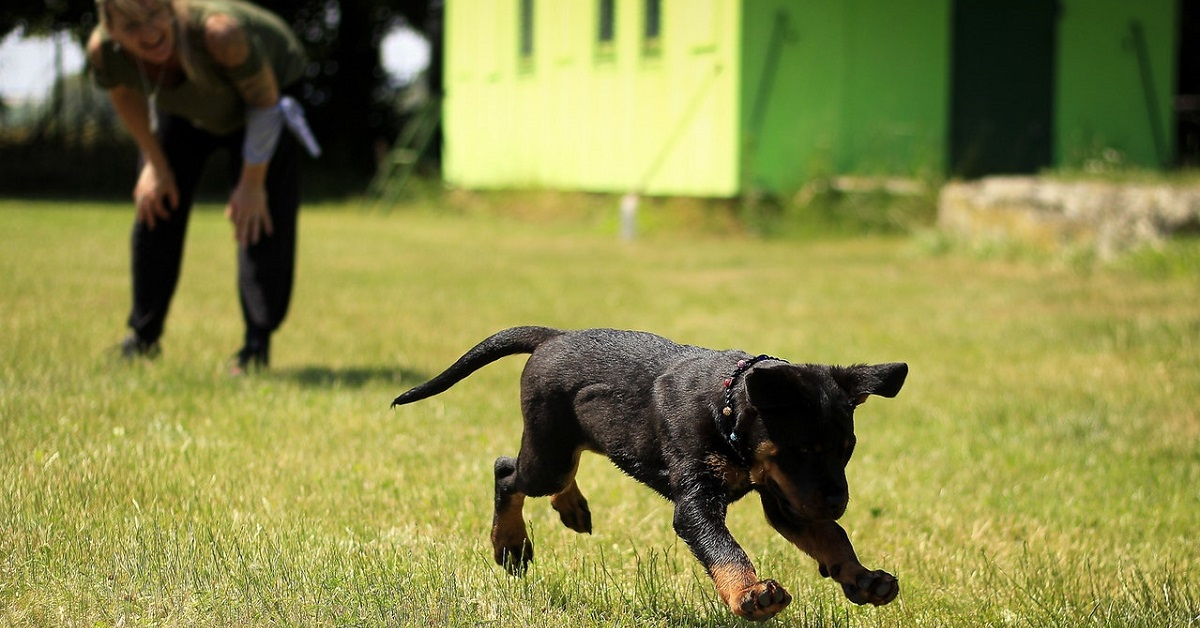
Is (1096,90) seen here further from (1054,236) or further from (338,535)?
(338,535)

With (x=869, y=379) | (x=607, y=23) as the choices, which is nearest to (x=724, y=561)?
(x=869, y=379)

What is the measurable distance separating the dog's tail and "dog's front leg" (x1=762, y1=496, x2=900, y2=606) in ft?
2.65

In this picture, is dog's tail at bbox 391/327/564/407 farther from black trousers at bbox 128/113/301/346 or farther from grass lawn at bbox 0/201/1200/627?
black trousers at bbox 128/113/301/346

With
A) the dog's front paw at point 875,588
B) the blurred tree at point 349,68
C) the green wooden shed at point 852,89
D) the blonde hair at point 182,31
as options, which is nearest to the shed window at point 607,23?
the green wooden shed at point 852,89

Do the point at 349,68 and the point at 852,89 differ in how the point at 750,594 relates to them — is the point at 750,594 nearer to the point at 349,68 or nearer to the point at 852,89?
the point at 852,89

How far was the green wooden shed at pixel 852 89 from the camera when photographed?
59.1ft

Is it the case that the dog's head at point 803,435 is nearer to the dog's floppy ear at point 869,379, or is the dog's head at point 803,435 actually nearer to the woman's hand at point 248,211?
the dog's floppy ear at point 869,379

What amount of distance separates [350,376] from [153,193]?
1.32 m

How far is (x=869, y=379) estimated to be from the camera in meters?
3.23

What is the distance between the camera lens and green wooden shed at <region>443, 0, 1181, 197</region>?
18.0 metres

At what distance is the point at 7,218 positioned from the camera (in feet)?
59.8

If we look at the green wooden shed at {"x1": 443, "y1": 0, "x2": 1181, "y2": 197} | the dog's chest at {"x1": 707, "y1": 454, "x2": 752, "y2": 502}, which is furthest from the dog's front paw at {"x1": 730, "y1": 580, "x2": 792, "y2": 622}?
the green wooden shed at {"x1": 443, "y1": 0, "x2": 1181, "y2": 197}

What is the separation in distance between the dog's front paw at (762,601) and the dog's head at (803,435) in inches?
8.3

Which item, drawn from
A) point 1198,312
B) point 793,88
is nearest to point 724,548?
point 1198,312
